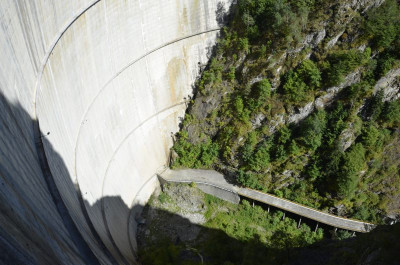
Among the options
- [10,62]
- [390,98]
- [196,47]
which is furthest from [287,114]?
[10,62]

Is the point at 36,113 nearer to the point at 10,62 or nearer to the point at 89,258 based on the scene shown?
the point at 10,62

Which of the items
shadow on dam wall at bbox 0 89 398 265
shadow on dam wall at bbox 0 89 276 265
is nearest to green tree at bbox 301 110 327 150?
shadow on dam wall at bbox 0 89 398 265

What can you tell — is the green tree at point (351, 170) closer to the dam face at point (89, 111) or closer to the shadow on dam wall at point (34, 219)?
the shadow on dam wall at point (34, 219)

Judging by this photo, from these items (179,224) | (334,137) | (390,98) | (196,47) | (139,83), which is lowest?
(179,224)

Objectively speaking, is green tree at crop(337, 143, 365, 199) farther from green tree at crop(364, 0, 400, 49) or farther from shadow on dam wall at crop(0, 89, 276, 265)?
shadow on dam wall at crop(0, 89, 276, 265)

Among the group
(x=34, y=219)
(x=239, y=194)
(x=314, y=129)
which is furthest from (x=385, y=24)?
(x=34, y=219)

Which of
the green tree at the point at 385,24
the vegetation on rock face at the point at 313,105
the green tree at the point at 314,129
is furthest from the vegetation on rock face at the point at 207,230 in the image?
the green tree at the point at 385,24
